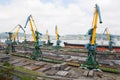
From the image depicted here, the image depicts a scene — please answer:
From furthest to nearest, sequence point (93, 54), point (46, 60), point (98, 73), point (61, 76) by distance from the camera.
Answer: point (46, 60)
point (93, 54)
point (98, 73)
point (61, 76)

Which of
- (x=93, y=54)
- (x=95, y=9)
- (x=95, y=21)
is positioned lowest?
(x=93, y=54)

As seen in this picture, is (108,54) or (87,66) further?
(108,54)

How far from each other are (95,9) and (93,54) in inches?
323

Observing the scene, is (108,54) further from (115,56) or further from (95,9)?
(95,9)

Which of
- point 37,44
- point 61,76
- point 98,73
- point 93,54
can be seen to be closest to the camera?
point 61,76

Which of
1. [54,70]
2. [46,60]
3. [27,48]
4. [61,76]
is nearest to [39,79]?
[61,76]

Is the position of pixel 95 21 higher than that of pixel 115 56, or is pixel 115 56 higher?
pixel 95 21

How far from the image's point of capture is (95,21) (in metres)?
31.6

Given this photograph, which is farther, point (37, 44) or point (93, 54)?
point (37, 44)

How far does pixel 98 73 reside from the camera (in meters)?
27.4

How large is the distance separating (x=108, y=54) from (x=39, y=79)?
28.9 m

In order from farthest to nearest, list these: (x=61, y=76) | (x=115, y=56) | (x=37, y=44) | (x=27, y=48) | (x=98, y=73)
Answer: (x=27, y=48) < (x=115, y=56) < (x=37, y=44) < (x=98, y=73) < (x=61, y=76)

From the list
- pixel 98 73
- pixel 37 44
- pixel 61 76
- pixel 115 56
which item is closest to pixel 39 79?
pixel 61 76

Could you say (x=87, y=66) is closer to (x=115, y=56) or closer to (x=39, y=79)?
(x=39, y=79)
